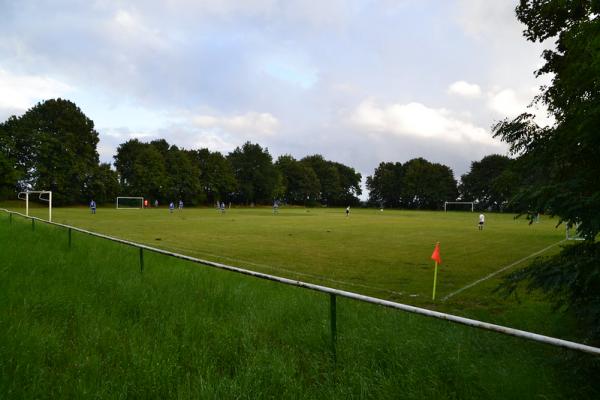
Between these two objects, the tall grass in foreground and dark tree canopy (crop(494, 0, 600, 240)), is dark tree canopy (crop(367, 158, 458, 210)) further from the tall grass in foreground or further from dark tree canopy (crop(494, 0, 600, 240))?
the tall grass in foreground

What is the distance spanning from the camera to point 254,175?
108875 mm

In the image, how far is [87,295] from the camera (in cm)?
628

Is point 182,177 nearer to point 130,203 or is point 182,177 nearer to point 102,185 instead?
point 130,203

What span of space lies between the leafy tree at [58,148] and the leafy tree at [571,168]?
7380cm

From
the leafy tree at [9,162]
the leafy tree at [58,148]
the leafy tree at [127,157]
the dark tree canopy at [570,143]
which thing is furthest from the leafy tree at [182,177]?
the dark tree canopy at [570,143]

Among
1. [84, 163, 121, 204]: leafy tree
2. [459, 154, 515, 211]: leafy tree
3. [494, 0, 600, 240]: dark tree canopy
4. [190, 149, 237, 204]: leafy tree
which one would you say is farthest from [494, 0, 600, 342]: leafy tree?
[459, 154, 515, 211]: leafy tree

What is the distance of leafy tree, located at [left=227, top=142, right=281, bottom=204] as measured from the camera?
108 meters

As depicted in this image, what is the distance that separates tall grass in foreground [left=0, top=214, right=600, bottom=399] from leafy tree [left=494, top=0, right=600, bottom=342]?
2.79 ft

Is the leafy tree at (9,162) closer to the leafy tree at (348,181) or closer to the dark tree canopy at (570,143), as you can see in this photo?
the dark tree canopy at (570,143)

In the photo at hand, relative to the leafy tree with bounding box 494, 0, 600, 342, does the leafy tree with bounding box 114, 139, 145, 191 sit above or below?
above

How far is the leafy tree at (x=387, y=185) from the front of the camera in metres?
125

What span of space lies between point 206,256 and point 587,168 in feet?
39.6

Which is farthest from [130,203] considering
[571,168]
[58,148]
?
[571,168]

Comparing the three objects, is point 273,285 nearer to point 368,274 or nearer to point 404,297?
point 404,297
